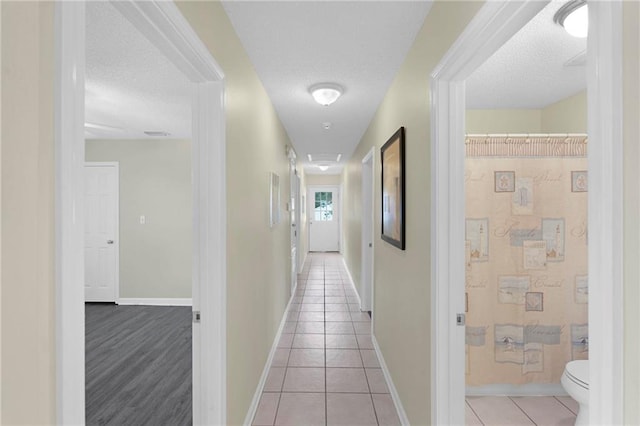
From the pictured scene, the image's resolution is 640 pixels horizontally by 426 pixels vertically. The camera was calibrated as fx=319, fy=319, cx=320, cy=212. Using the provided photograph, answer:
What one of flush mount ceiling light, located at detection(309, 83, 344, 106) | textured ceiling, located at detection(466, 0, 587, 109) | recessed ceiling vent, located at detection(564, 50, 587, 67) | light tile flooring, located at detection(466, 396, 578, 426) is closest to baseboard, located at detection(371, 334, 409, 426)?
light tile flooring, located at detection(466, 396, 578, 426)

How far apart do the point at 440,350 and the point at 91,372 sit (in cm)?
292

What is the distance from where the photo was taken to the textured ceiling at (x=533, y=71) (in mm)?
1881

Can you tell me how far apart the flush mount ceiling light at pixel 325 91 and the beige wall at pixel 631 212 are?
7.05 feet

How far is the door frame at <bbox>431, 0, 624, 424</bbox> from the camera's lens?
0.63 metres

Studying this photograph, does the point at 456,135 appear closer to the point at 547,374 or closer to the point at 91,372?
the point at 547,374

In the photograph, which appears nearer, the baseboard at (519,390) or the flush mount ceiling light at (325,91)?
the baseboard at (519,390)

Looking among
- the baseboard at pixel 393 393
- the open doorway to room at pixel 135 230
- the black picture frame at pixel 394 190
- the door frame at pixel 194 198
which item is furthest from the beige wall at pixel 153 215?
the door frame at pixel 194 198

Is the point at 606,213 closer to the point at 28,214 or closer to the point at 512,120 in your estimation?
the point at 28,214

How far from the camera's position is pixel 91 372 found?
9.02ft

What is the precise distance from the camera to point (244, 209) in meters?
2.02

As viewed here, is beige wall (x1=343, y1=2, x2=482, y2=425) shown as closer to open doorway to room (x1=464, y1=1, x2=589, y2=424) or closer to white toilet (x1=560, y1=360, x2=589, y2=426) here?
open doorway to room (x1=464, y1=1, x2=589, y2=424)

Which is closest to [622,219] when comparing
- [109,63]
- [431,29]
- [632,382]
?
[632,382]

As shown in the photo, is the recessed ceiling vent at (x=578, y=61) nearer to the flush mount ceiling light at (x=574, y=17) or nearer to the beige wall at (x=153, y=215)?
the flush mount ceiling light at (x=574, y=17)

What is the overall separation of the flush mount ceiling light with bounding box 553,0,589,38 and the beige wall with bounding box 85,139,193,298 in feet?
14.5
